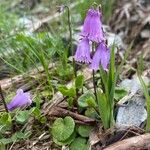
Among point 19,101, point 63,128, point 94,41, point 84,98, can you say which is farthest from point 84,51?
point 19,101

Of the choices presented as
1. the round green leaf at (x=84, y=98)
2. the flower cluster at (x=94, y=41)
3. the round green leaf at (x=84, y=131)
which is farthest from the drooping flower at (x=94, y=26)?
the round green leaf at (x=84, y=131)

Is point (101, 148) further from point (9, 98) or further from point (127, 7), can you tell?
point (127, 7)

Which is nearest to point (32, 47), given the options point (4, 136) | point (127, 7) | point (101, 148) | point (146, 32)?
point (4, 136)

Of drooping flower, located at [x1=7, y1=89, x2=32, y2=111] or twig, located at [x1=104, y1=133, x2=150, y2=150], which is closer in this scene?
twig, located at [x1=104, y1=133, x2=150, y2=150]

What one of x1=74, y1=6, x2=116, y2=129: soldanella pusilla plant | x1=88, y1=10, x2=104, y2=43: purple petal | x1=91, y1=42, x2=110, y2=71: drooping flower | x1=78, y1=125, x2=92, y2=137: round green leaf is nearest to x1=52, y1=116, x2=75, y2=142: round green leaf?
x1=78, y1=125, x2=92, y2=137: round green leaf

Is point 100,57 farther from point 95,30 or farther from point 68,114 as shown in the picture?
point 68,114

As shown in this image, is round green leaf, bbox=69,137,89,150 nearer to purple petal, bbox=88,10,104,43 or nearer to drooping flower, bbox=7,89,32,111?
drooping flower, bbox=7,89,32,111
